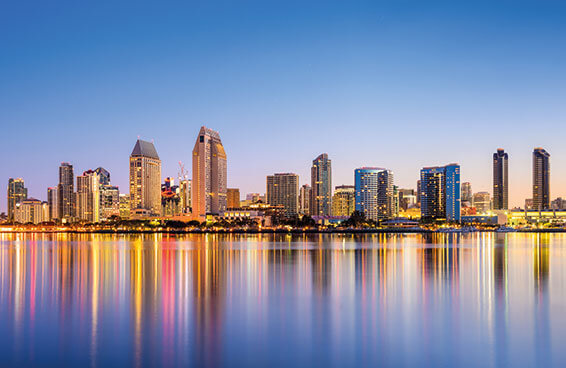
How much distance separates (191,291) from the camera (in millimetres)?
34031

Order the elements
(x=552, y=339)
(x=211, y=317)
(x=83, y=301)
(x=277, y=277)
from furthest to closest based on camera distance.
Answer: (x=277, y=277) < (x=83, y=301) < (x=211, y=317) < (x=552, y=339)

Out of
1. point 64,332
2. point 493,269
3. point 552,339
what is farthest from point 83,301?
point 493,269

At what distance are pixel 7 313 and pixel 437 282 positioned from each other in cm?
2742

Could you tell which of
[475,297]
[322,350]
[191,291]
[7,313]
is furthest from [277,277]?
[322,350]

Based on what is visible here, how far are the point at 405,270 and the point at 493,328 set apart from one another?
2515cm

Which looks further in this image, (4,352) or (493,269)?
(493,269)

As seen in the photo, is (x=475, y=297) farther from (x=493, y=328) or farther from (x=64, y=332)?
(x=64, y=332)

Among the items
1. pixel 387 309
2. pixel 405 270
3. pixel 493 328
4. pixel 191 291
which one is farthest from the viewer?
pixel 405 270

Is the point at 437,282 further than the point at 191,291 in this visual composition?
Yes

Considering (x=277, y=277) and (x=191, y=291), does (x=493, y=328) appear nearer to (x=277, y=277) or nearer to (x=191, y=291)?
(x=191, y=291)

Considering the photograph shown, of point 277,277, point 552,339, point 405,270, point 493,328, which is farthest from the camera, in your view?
point 405,270

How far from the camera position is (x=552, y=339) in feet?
69.2

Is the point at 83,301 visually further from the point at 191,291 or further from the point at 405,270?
the point at 405,270

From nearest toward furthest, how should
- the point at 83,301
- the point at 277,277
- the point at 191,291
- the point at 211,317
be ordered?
the point at 211,317, the point at 83,301, the point at 191,291, the point at 277,277
